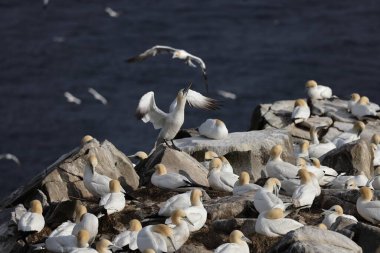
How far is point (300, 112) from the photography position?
77.6ft

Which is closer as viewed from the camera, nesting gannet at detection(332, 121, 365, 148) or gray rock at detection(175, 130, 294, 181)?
gray rock at detection(175, 130, 294, 181)

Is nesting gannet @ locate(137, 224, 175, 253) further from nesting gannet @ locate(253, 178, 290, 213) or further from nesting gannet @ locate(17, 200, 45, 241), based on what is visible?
nesting gannet @ locate(17, 200, 45, 241)

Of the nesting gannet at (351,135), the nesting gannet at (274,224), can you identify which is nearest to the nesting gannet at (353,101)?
the nesting gannet at (351,135)

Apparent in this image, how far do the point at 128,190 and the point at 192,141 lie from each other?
3248mm

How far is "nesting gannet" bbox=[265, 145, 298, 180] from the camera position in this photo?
61.1ft

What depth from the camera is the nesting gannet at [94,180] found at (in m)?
17.6

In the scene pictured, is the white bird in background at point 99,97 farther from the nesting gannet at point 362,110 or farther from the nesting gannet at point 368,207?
the nesting gannet at point 368,207

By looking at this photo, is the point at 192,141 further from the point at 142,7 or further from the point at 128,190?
the point at 142,7

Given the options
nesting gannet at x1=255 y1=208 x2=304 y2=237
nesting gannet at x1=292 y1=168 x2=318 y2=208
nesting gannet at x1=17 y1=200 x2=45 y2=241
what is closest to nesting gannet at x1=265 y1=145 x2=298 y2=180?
nesting gannet at x1=292 y1=168 x2=318 y2=208

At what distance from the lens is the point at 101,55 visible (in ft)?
147

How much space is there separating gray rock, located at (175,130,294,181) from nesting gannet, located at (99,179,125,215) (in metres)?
3.56

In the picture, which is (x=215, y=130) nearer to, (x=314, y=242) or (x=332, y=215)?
(x=332, y=215)

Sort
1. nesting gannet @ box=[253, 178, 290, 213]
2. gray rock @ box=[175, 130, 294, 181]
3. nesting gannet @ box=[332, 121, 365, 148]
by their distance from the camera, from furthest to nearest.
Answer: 1. nesting gannet @ box=[332, 121, 365, 148]
2. gray rock @ box=[175, 130, 294, 181]
3. nesting gannet @ box=[253, 178, 290, 213]

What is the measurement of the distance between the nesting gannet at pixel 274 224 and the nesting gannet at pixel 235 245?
0.48 metres
